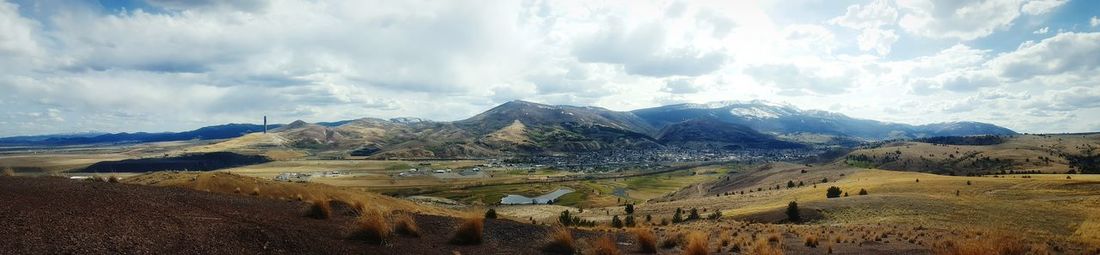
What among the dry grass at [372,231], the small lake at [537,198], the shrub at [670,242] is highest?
the dry grass at [372,231]

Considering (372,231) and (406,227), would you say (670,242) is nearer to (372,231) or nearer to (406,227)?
(406,227)

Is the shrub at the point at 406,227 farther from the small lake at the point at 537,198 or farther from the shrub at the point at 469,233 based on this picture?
the small lake at the point at 537,198

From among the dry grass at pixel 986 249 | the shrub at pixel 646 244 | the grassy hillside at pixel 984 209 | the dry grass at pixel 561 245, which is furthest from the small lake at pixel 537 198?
the dry grass at pixel 561 245

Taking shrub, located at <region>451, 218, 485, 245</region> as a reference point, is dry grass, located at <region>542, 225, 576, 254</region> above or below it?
below

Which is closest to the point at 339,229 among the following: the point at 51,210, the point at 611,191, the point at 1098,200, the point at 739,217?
the point at 51,210

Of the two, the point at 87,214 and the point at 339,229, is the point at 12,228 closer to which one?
the point at 87,214

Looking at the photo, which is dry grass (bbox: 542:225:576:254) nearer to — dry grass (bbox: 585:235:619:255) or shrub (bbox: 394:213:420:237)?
dry grass (bbox: 585:235:619:255)

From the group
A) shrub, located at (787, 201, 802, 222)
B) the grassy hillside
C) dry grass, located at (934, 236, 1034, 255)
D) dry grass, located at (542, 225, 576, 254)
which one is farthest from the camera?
shrub, located at (787, 201, 802, 222)

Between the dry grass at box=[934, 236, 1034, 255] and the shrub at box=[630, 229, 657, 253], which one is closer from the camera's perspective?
the dry grass at box=[934, 236, 1034, 255]

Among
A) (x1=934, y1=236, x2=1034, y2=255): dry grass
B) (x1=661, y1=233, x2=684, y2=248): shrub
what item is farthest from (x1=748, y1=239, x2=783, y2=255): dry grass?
(x1=934, y1=236, x2=1034, y2=255): dry grass
